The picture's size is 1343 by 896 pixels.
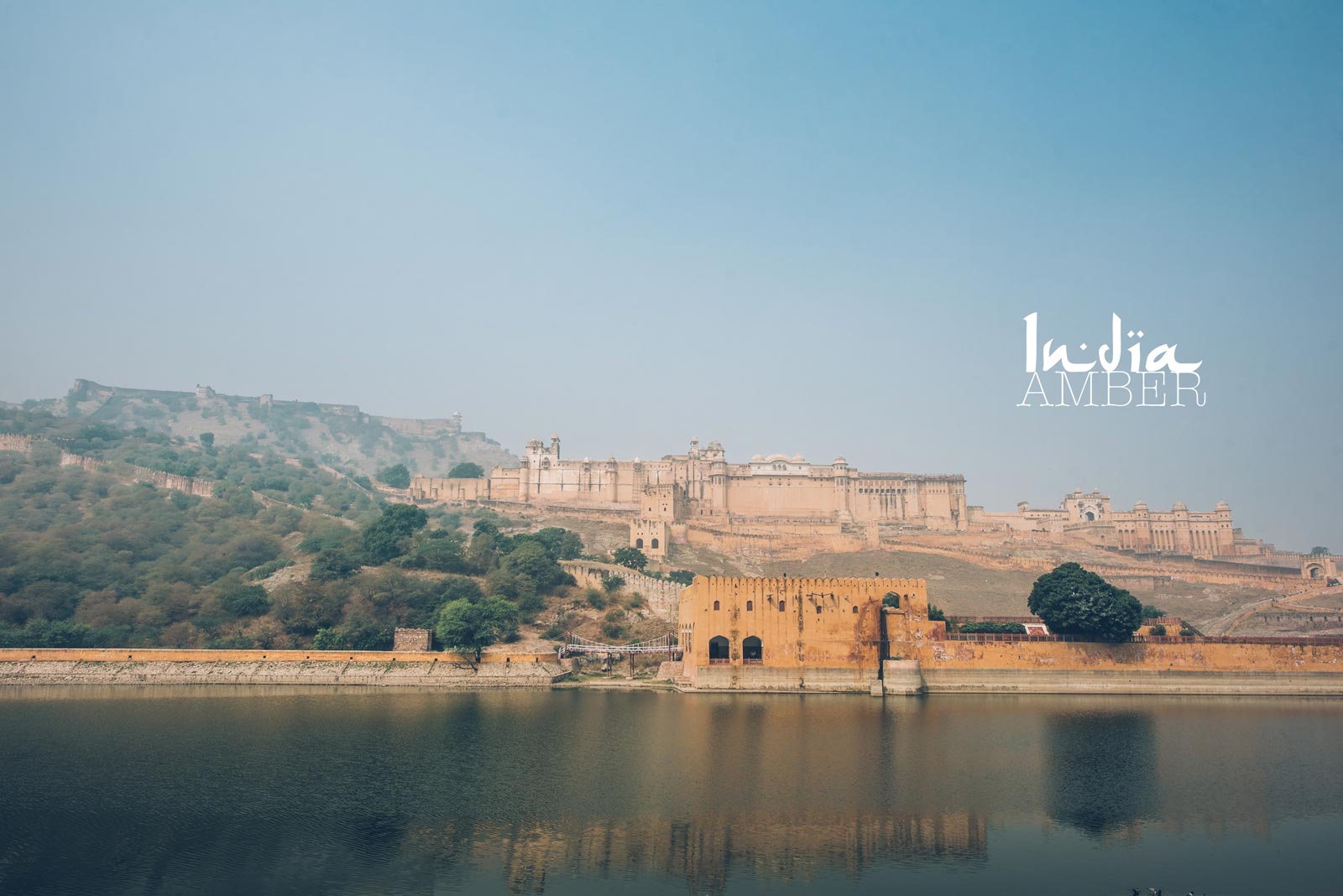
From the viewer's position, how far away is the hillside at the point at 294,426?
5108 inches

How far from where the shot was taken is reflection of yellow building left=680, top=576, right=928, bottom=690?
2914 cm

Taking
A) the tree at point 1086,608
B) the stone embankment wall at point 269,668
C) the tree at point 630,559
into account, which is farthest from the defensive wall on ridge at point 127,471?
the tree at point 1086,608

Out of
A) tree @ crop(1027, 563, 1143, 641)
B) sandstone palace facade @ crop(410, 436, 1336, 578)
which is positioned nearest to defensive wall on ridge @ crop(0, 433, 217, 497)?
sandstone palace facade @ crop(410, 436, 1336, 578)

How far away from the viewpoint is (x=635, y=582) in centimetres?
4203

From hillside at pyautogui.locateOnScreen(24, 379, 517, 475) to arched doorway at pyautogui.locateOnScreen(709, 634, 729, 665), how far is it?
111 metres

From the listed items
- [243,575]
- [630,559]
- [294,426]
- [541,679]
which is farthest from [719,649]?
[294,426]

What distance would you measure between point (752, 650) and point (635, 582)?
518 inches

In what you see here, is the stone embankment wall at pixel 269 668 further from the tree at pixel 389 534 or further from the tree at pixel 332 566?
the tree at pixel 389 534

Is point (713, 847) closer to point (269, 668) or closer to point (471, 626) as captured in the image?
point (471, 626)

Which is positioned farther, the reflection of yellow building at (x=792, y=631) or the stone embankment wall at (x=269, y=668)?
the stone embankment wall at (x=269, y=668)

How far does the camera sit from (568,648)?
112 ft

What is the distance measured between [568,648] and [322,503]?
45.6 m

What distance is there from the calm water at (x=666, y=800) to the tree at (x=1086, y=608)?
4.90 m

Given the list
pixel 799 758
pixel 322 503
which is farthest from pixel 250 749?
pixel 322 503
